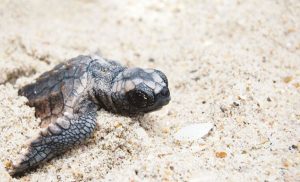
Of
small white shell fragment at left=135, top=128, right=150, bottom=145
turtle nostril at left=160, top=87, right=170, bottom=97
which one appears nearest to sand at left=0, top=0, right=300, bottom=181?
small white shell fragment at left=135, top=128, right=150, bottom=145

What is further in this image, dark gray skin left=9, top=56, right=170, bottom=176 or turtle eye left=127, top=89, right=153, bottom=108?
turtle eye left=127, top=89, right=153, bottom=108

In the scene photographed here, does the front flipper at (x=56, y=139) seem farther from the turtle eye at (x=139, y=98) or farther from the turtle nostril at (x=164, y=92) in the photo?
the turtle nostril at (x=164, y=92)

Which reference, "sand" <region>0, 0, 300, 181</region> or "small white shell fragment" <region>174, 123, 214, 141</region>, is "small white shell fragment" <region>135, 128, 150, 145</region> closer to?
"sand" <region>0, 0, 300, 181</region>

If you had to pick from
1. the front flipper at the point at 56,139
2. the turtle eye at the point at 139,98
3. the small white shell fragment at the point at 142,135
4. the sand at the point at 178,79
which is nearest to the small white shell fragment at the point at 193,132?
the sand at the point at 178,79

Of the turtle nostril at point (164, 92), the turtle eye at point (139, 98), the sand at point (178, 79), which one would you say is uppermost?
the turtle nostril at point (164, 92)

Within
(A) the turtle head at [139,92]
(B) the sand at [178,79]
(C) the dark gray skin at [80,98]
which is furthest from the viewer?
(A) the turtle head at [139,92]

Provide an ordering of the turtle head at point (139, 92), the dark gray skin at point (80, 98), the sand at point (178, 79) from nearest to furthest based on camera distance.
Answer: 1. the sand at point (178, 79)
2. the dark gray skin at point (80, 98)
3. the turtle head at point (139, 92)

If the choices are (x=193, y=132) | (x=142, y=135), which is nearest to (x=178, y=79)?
(x=193, y=132)

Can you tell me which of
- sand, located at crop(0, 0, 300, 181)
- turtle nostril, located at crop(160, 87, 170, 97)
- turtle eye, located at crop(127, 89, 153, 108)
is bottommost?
sand, located at crop(0, 0, 300, 181)
